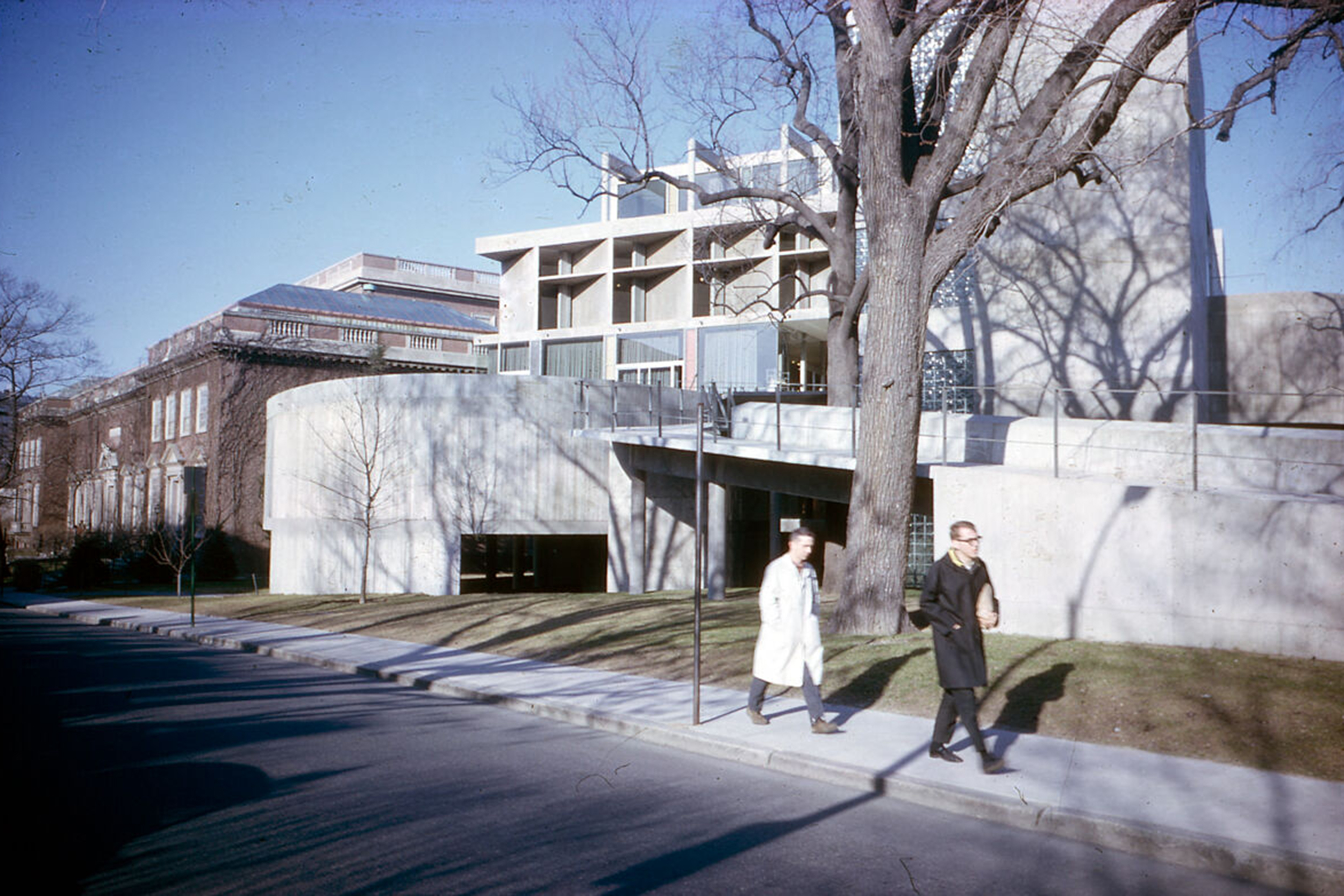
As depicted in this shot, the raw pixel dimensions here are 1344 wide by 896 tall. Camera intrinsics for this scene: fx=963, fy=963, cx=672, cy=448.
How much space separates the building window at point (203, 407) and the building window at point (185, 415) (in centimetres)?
102

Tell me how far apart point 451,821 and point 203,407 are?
41.4m

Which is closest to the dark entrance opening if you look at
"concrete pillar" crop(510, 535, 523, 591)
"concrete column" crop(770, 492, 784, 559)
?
"concrete pillar" crop(510, 535, 523, 591)

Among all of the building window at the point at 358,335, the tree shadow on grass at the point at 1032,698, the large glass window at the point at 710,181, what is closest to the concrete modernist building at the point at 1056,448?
the tree shadow on grass at the point at 1032,698

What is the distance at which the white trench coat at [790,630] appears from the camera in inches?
342

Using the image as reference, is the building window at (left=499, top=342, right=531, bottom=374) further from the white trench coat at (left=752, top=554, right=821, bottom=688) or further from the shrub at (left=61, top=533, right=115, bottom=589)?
the white trench coat at (left=752, top=554, right=821, bottom=688)

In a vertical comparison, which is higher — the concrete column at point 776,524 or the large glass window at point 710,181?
the large glass window at point 710,181

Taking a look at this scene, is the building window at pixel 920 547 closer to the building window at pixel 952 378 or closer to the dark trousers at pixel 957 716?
the building window at pixel 952 378

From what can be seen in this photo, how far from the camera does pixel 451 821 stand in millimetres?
6293

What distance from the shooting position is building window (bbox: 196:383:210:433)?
42125 mm

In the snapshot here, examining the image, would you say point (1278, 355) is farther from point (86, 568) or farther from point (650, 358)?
point (86, 568)

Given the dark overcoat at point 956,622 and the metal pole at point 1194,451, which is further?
the metal pole at point 1194,451

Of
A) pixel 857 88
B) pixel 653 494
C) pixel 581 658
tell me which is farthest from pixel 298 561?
pixel 857 88

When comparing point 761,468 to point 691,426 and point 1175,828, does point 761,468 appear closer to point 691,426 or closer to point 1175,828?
point 691,426

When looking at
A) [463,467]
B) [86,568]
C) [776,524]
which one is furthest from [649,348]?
[86,568]
